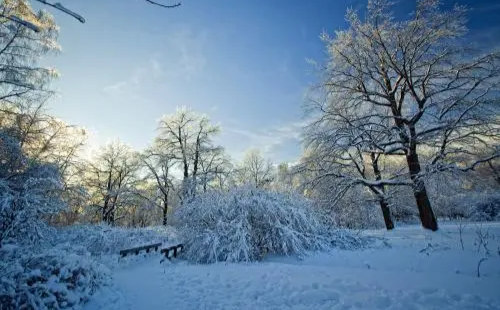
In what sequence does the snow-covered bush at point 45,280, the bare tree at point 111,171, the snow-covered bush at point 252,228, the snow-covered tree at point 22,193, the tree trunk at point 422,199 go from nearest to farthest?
the snow-covered bush at point 45,280, the snow-covered tree at point 22,193, the snow-covered bush at point 252,228, the tree trunk at point 422,199, the bare tree at point 111,171

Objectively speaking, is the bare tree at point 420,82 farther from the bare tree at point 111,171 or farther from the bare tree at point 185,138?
the bare tree at point 111,171

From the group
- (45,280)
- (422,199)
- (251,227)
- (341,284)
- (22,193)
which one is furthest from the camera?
(422,199)

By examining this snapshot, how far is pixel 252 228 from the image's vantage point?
30.7ft

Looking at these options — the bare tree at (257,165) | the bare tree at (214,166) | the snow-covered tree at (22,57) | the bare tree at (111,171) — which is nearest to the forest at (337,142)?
the snow-covered tree at (22,57)

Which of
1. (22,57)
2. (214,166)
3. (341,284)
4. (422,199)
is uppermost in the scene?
(22,57)

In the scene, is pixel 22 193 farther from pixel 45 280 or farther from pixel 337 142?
pixel 337 142

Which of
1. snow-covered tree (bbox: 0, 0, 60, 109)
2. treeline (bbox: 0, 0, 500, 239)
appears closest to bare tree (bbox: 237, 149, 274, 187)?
treeline (bbox: 0, 0, 500, 239)

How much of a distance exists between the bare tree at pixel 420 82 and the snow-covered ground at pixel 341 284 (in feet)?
11.3

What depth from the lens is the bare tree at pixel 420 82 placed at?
9.36 m

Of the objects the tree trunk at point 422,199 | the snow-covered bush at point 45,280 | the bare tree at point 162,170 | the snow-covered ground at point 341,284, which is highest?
the bare tree at point 162,170

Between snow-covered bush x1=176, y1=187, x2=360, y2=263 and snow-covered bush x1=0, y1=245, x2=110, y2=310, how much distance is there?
4.07 metres

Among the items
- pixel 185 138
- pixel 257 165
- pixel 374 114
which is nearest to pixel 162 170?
pixel 185 138

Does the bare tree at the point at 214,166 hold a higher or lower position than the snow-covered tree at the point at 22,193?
higher

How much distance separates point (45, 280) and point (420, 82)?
13.3 meters
